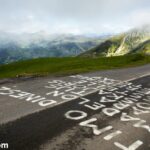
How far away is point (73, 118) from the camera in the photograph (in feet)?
40.5

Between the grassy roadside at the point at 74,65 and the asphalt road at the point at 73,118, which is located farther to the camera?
the grassy roadside at the point at 74,65

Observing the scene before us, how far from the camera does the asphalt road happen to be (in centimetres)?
955

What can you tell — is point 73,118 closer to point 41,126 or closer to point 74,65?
point 41,126

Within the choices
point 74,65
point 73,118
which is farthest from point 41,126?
point 74,65

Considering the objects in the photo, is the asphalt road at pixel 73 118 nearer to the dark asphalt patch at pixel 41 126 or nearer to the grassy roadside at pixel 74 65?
the dark asphalt patch at pixel 41 126

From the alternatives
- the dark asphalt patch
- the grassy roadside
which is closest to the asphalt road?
the dark asphalt patch

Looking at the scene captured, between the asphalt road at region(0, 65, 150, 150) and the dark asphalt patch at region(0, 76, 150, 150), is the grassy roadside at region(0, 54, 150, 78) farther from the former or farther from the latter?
the dark asphalt patch at region(0, 76, 150, 150)

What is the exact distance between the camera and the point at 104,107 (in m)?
14.7

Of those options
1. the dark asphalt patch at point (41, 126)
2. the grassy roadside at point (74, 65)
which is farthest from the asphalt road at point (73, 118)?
the grassy roadside at point (74, 65)

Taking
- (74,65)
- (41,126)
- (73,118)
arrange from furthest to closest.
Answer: (74,65) → (73,118) → (41,126)

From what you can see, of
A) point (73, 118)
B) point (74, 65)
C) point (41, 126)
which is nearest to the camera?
point (41, 126)

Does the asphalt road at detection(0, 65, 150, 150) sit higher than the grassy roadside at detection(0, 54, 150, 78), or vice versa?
the asphalt road at detection(0, 65, 150, 150)

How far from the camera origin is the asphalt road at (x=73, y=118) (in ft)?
31.3

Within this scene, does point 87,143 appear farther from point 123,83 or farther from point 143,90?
point 123,83
